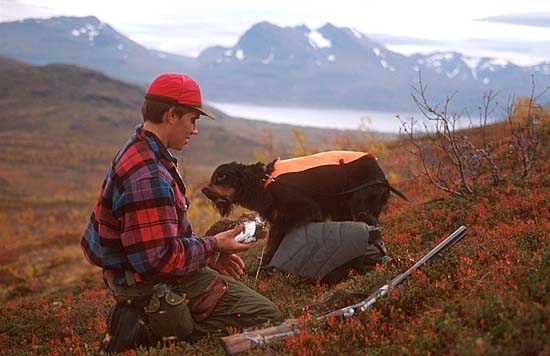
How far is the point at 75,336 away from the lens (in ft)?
22.1

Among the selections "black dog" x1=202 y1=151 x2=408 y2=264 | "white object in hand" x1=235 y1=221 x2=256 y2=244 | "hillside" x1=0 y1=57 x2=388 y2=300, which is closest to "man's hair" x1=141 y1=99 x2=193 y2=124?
"white object in hand" x1=235 y1=221 x2=256 y2=244

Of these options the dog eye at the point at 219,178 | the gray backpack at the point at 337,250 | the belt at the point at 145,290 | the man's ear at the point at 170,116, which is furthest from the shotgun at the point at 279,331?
the dog eye at the point at 219,178

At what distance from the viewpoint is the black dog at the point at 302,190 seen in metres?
7.52

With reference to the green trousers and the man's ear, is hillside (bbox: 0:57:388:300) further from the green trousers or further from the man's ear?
the man's ear

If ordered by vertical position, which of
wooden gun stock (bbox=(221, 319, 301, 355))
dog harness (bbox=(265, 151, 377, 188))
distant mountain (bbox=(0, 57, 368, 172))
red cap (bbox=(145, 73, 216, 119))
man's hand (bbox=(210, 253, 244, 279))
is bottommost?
distant mountain (bbox=(0, 57, 368, 172))

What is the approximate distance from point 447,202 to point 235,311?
5.35 m

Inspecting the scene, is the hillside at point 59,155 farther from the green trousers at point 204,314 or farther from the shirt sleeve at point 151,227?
the shirt sleeve at point 151,227

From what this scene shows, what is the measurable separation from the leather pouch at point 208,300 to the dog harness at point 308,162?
2.39 metres

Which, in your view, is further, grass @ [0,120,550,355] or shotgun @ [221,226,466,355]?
shotgun @ [221,226,466,355]

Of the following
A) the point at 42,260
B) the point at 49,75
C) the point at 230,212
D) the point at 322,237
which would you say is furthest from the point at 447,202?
the point at 49,75

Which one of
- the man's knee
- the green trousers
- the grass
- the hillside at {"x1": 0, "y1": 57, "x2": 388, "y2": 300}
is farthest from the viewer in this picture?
the hillside at {"x1": 0, "y1": 57, "x2": 388, "y2": 300}

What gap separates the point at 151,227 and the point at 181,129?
913 mm

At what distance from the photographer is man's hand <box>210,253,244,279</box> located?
5.79 m

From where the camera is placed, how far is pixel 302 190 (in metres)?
7.63
